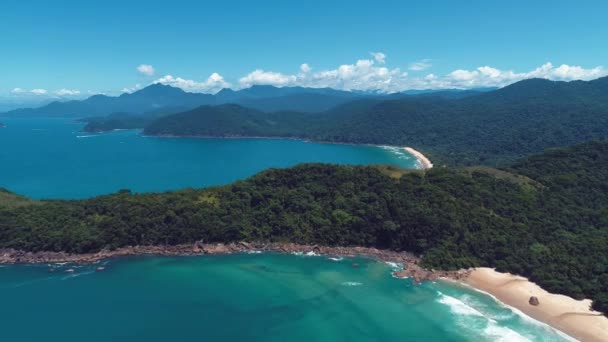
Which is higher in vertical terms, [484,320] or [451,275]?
[451,275]

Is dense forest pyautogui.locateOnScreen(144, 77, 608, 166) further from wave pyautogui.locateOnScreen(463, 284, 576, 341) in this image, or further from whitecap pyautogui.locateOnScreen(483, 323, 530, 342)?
whitecap pyautogui.locateOnScreen(483, 323, 530, 342)

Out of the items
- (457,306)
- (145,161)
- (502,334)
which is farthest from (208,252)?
(145,161)

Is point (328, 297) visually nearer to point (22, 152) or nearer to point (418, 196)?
point (418, 196)

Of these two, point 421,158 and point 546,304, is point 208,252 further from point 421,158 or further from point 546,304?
point 421,158

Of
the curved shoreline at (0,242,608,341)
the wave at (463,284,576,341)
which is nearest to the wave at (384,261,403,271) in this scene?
the curved shoreline at (0,242,608,341)

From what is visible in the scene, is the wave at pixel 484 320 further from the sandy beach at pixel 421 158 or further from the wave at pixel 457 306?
the sandy beach at pixel 421 158
